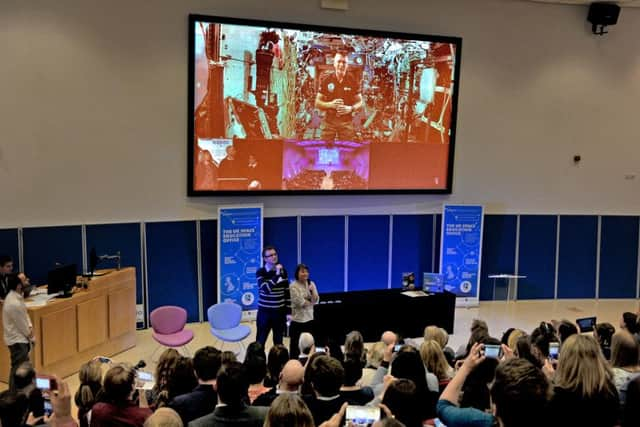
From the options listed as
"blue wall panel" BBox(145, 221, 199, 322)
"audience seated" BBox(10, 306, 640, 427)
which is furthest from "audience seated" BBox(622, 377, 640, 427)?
"blue wall panel" BBox(145, 221, 199, 322)

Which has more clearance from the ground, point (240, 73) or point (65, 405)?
point (240, 73)

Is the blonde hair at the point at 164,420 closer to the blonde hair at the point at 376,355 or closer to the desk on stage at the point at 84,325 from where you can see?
the blonde hair at the point at 376,355

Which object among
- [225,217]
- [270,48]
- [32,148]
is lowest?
[225,217]

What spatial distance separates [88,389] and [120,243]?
4884 mm

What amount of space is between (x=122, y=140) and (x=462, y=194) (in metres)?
5.72

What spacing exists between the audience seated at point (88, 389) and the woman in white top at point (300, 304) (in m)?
3.05

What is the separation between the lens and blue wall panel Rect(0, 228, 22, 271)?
7660mm

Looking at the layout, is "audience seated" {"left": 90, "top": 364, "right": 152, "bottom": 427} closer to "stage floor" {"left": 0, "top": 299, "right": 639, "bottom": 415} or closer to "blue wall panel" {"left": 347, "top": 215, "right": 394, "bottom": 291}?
"stage floor" {"left": 0, "top": 299, "right": 639, "bottom": 415}

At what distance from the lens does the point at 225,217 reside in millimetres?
8742

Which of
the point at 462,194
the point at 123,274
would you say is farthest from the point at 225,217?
the point at 462,194

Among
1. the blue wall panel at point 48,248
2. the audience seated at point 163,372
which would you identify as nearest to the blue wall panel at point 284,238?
the blue wall panel at point 48,248

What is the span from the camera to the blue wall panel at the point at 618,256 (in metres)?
10.7

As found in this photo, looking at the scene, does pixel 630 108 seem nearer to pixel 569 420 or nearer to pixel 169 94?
pixel 169 94

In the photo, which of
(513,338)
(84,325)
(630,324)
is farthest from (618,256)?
(84,325)
